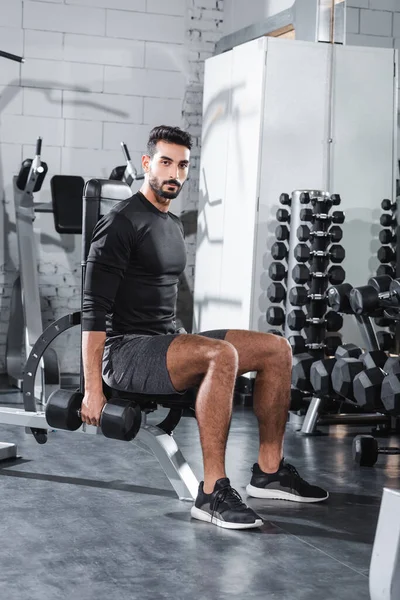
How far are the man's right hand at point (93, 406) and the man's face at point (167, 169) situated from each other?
717mm

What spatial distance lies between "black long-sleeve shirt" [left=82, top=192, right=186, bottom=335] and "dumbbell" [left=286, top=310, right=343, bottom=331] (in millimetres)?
1552

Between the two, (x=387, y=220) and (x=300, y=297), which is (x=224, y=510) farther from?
(x=387, y=220)

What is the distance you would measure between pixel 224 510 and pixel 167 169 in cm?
115

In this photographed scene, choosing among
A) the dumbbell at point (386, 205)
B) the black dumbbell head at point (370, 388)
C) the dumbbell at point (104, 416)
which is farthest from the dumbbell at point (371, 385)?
the dumbbell at point (386, 205)

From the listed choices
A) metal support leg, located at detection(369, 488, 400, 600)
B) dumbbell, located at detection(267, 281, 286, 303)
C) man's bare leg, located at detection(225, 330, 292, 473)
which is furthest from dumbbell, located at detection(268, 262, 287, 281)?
metal support leg, located at detection(369, 488, 400, 600)

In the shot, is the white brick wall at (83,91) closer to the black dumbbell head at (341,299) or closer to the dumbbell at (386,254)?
the dumbbell at (386,254)

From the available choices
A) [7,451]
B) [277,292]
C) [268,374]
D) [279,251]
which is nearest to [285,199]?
[279,251]

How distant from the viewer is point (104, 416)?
114 inches

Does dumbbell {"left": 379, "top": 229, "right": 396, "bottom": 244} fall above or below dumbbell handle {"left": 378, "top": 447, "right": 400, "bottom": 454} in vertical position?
above

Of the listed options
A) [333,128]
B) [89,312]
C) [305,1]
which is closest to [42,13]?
[305,1]

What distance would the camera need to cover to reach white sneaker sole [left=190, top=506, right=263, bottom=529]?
2738 mm

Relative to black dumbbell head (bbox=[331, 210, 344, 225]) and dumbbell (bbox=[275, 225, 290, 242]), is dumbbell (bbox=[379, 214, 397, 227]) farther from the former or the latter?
dumbbell (bbox=[275, 225, 290, 242])

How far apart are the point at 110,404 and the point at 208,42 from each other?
4.10 metres

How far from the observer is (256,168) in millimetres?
5164
